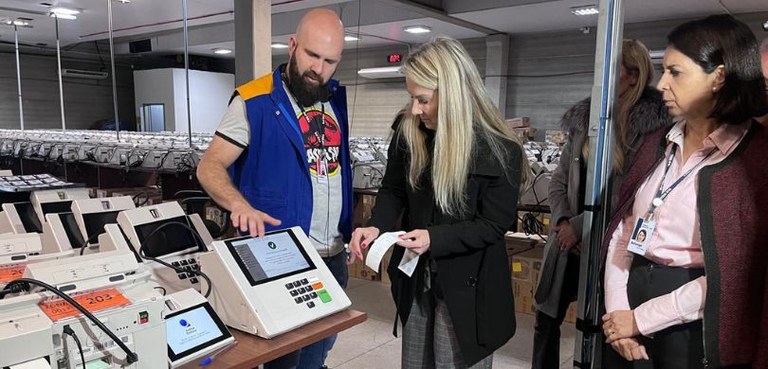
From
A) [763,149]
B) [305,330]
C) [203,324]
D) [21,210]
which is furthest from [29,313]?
[763,149]

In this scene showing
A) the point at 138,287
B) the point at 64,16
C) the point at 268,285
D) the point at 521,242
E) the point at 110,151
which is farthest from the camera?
the point at 64,16

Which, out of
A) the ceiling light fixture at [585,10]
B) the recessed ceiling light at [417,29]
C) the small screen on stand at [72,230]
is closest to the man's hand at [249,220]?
the small screen on stand at [72,230]

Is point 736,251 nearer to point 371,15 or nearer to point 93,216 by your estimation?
point 93,216

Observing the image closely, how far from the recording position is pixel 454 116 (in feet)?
4.10

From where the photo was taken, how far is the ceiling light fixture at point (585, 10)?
19.7 feet

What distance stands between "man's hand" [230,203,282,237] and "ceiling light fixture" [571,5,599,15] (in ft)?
18.6

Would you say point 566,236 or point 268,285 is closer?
point 268,285

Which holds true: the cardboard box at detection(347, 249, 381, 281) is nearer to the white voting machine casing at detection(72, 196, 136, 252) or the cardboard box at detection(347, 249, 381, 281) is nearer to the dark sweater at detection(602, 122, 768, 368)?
the white voting machine casing at detection(72, 196, 136, 252)

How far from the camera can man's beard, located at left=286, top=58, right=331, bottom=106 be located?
1595 mm

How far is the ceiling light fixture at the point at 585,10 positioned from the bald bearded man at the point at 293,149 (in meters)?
5.24

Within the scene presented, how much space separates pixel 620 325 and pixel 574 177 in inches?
29.1

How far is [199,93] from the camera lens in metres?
11.3

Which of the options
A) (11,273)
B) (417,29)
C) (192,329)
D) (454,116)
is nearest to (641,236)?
(454,116)

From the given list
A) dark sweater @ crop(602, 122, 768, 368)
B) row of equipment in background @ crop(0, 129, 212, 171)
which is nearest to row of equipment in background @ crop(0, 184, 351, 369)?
dark sweater @ crop(602, 122, 768, 368)
